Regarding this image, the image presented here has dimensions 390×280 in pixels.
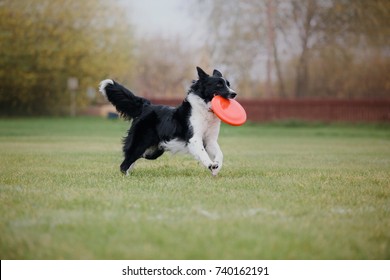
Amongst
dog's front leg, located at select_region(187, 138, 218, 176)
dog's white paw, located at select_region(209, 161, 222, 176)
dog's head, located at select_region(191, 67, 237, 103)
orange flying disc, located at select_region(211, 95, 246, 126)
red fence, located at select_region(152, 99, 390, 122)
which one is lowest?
red fence, located at select_region(152, 99, 390, 122)

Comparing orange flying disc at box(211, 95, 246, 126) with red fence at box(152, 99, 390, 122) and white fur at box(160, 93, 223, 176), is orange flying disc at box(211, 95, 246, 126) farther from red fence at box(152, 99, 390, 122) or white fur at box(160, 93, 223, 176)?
red fence at box(152, 99, 390, 122)

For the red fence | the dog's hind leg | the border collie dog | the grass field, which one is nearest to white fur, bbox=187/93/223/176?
the border collie dog

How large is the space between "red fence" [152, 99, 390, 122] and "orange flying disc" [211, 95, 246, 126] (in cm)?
2625

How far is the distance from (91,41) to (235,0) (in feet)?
40.6

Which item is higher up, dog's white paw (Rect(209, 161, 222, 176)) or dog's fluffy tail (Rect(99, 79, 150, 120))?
dog's fluffy tail (Rect(99, 79, 150, 120))

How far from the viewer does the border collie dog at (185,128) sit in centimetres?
884

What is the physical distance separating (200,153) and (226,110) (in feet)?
2.77

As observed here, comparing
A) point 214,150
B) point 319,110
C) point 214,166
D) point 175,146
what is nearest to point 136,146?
point 175,146

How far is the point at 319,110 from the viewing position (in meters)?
34.9

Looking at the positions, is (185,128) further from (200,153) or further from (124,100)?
(124,100)

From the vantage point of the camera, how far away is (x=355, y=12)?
37500 mm

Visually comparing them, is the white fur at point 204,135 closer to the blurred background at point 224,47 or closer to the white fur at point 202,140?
the white fur at point 202,140

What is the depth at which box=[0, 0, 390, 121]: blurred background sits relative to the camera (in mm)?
38000

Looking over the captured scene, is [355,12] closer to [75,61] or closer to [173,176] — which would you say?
[75,61]
